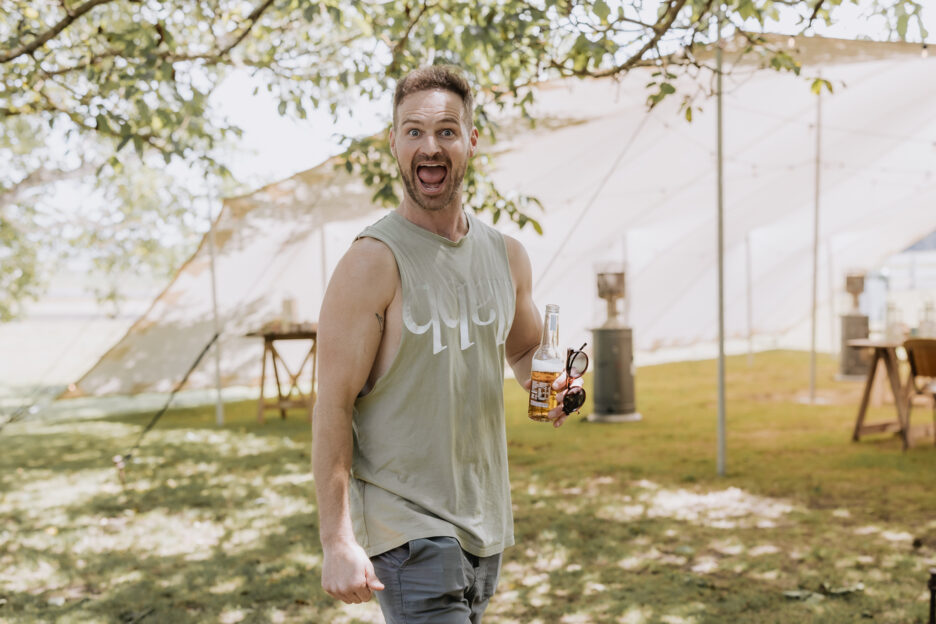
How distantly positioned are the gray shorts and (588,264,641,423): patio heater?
6.33 meters

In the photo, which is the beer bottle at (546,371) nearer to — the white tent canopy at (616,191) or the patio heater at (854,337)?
the white tent canopy at (616,191)

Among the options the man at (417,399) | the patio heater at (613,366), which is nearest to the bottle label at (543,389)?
the man at (417,399)

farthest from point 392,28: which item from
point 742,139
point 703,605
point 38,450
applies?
point 38,450

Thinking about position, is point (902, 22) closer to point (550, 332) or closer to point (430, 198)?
point (550, 332)

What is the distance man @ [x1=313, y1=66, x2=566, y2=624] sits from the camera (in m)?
1.52

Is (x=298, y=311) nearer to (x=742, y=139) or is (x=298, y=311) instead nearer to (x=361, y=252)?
(x=742, y=139)

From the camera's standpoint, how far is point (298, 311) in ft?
28.1

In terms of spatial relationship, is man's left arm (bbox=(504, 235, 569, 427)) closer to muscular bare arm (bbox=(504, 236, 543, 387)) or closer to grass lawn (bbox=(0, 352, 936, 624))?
muscular bare arm (bbox=(504, 236, 543, 387))

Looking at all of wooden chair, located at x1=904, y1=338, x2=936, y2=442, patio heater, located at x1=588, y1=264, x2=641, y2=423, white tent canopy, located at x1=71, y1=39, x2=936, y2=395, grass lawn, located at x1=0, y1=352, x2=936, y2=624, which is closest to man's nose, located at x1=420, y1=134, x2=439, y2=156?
grass lawn, located at x1=0, y1=352, x2=936, y2=624

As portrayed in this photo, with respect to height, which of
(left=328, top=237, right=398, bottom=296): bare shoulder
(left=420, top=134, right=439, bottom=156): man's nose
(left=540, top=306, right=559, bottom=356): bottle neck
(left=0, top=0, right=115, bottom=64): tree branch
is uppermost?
(left=0, top=0, right=115, bottom=64): tree branch

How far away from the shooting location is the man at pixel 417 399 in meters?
1.52

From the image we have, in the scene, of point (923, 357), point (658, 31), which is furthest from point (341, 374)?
point (923, 357)

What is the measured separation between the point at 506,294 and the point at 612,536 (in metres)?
2.82

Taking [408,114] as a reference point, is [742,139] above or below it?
above
